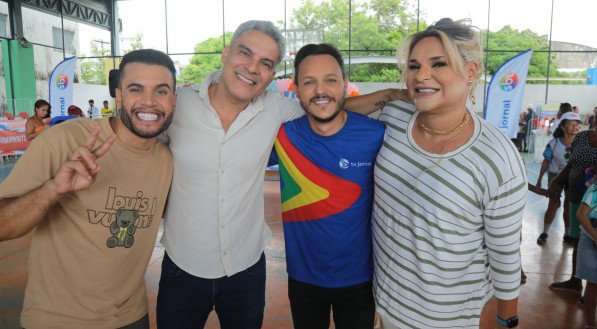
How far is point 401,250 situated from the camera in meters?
1.89

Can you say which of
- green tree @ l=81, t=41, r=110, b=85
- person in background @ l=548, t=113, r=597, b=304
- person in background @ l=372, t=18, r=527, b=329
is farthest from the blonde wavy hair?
green tree @ l=81, t=41, r=110, b=85

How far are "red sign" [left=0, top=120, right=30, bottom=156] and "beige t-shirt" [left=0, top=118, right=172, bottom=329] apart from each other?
1203 cm

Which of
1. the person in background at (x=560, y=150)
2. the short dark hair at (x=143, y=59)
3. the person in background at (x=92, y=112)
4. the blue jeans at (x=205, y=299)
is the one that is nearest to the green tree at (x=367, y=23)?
the person in background at (x=92, y=112)

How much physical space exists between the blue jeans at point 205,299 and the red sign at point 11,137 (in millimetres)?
11888

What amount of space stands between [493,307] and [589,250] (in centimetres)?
94

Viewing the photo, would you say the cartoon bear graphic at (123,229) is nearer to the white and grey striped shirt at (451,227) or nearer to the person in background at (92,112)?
the white and grey striped shirt at (451,227)

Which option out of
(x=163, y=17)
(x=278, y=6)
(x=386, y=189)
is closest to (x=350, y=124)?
(x=386, y=189)

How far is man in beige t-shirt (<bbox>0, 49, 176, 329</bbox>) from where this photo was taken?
5.17ft

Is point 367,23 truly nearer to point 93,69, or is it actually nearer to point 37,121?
point 37,121

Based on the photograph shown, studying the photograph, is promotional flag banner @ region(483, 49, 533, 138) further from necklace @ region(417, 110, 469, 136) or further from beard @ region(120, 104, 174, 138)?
beard @ region(120, 104, 174, 138)

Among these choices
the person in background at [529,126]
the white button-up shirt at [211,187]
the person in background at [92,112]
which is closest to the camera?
the white button-up shirt at [211,187]

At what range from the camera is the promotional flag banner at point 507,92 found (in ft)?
28.8

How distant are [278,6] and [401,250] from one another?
17.6 meters

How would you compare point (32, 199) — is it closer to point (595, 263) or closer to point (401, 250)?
point (401, 250)
